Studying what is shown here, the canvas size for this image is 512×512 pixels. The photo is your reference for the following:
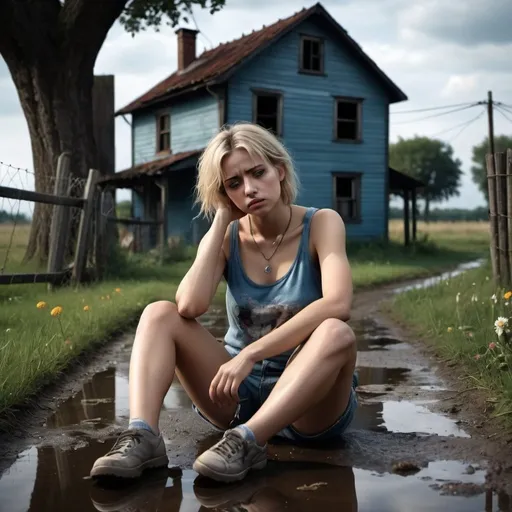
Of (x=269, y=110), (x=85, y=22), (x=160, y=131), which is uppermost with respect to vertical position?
(x=85, y=22)

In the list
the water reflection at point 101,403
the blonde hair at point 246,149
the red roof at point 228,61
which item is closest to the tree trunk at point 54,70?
the red roof at point 228,61

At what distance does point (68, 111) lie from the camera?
1432cm

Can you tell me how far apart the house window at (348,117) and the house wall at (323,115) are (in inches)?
7.9

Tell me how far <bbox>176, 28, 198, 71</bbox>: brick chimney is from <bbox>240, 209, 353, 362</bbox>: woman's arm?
22.6m

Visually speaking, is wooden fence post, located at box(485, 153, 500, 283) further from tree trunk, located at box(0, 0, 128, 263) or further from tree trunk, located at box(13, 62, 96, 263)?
tree trunk, located at box(13, 62, 96, 263)

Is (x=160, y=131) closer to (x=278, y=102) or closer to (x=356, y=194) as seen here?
(x=278, y=102)

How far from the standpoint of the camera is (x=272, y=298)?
11.3 ft

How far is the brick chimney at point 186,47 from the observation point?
81.4ft

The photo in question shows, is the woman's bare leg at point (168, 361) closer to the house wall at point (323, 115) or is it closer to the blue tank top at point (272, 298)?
the blue tank top at point (272, 298)

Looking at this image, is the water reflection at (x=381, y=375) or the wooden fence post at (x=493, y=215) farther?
the wooden fence post at (x=493, y=215)

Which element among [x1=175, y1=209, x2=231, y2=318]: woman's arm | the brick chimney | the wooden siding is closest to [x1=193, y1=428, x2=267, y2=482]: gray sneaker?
[x1=175, y1=209, x2=231, y2=318]: woman's arm

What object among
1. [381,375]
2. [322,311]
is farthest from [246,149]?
[381,375]

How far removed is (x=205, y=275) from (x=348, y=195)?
67.3ft

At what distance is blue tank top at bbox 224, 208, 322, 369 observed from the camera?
11.2 feet
